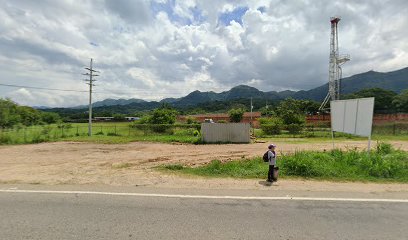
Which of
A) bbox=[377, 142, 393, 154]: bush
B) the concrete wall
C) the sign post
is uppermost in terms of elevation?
the sign post

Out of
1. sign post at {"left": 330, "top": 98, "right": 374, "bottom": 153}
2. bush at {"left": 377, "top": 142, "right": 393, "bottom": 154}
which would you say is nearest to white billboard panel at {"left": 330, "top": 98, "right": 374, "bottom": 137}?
sign post at {"left": 330, "top": 98, "right": 374, "bottom": 153}

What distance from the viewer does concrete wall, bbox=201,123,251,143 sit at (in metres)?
25.7

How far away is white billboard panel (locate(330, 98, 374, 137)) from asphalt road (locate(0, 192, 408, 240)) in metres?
5.02

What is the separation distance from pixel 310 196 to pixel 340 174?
2.90m

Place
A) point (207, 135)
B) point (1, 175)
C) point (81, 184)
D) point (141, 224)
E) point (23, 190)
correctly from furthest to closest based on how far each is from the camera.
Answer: point (207, 135), point (1, 175), point (81, 184), point (23, 190), point (141, 224)

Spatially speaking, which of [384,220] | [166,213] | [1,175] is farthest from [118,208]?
[1,175]

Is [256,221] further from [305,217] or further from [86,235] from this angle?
[86,235]

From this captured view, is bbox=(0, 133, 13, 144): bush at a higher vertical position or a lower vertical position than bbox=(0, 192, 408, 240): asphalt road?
lower

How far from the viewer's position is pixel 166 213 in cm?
570

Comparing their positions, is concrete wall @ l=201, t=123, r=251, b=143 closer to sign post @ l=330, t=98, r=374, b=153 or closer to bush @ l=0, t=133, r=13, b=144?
sign post @ l=330, t=98, r=374, b=153

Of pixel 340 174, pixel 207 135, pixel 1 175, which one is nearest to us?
pixel 340 174

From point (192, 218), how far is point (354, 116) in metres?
9.02

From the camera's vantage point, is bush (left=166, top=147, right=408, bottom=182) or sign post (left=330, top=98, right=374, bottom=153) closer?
bush (left=166, top=147, right=408, bottom=182)

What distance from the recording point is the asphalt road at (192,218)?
4.71 m
